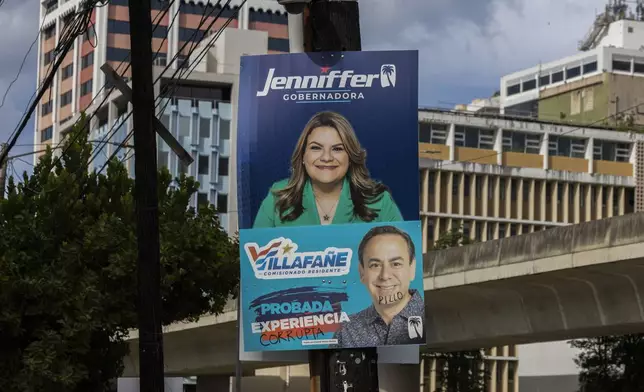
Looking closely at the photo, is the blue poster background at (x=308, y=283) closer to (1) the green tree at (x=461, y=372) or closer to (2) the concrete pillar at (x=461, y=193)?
(1) the green tree at (x=461, y=372)

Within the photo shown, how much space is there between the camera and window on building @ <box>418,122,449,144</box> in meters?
113

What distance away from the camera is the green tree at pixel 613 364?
2172 inches

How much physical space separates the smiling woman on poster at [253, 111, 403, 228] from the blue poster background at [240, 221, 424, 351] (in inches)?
3.8

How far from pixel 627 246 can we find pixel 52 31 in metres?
117

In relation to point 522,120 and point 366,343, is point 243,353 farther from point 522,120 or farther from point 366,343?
point 522,120

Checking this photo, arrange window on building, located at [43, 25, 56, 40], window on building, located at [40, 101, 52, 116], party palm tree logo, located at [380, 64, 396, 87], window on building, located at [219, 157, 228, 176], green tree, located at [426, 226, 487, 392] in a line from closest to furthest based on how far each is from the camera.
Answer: party palm tree logo, located at [380, 64, 396, 87], green tree, located at [426, 226, 487, 392], window on building, located at [219, 157, 228, 176], window on building, located at [40, 101, 52, 116], window on building, located at [43, 25, 56, 40]

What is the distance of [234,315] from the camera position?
→ 50.8m

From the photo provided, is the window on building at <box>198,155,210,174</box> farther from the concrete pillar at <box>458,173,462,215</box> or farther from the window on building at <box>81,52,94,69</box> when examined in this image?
the window on building at <box>81,52,94,69</box>

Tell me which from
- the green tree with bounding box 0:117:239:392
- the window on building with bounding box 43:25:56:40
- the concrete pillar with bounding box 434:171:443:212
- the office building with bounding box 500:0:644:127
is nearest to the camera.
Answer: the green tree with bounding box 0:117:239:392

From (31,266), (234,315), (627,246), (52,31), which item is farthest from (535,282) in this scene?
(52,31)

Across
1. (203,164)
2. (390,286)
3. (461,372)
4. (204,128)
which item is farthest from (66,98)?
(390,286)

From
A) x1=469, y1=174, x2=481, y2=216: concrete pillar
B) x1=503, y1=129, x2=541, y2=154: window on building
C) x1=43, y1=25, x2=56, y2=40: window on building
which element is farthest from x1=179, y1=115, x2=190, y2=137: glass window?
x1=43, y1=25, x2=56, y2=40: window on building

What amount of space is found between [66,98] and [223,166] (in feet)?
109

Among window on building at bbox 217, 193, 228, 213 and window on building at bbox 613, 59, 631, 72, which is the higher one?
window on building at bbox 613, 59, 631, 72
